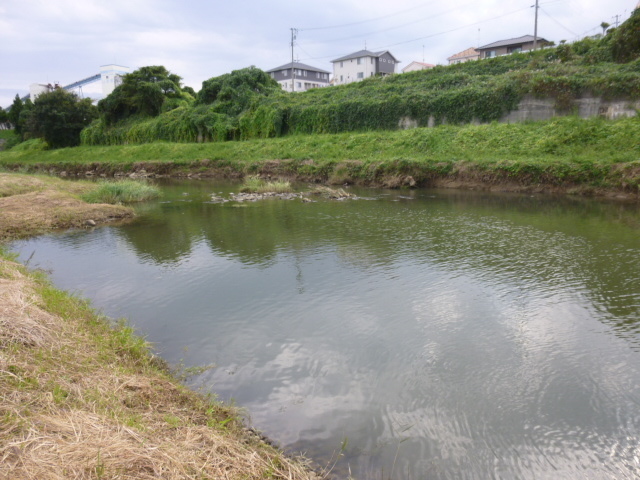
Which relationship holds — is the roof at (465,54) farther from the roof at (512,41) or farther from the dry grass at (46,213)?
the dry grass at (46,213)

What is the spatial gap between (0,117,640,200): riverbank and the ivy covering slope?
180 centimetres

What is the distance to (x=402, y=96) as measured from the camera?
95.1 ft

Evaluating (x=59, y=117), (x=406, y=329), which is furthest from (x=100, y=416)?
(x=59, y=117)

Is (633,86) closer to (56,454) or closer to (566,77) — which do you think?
(566,77)

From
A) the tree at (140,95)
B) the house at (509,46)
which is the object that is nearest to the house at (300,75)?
the house at (509,46)

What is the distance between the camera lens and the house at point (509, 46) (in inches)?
2131

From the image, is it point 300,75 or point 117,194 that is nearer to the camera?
point 117,194

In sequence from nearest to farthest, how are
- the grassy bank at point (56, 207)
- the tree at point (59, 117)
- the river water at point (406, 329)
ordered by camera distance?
the river water at point (406, 329)
the grassy bank at point (56, 207)
the tree at point (59, 117)

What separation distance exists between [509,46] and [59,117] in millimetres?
52862

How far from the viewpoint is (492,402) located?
183 inches

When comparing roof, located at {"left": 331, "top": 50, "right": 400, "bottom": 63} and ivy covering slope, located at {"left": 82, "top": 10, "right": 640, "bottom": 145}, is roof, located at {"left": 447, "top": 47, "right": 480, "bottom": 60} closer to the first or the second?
roof, located at {"left": 331, "top": 50, "right": 400, "bottom": 63}

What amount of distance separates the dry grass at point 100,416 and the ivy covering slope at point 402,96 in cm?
2381

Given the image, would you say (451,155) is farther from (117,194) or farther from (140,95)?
(140,95)

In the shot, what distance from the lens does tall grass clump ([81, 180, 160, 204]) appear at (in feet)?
56.5
